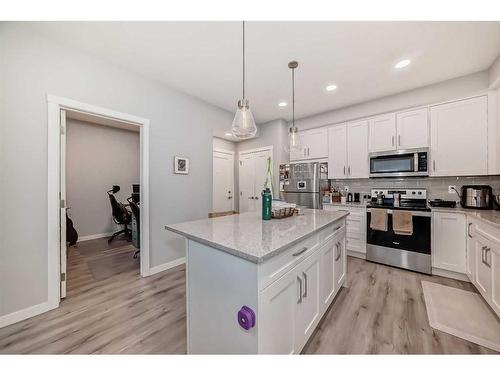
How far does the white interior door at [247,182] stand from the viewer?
487cm

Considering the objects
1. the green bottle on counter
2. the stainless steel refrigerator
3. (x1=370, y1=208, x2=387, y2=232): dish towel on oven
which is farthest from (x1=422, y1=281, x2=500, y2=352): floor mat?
the stainless steel refrigerator

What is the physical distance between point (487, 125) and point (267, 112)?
3086 millimetres

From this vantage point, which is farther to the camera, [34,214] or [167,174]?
[167,174]

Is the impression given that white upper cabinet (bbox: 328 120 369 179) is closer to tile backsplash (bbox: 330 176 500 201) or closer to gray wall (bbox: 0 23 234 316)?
tile backsplash (bbox: 330 176 500 201)

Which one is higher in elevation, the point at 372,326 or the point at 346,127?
the point at 346,127

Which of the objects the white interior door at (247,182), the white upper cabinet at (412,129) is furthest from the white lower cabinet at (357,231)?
the white interior door at (247,182)

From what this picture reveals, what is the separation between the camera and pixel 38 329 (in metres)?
1.65

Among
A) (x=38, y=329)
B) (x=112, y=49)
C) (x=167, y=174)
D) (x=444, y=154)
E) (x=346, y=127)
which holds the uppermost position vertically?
(x=112, y=49)

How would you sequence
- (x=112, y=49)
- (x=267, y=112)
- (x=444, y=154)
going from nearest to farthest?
(x=112, y=49) < (x=444, y=154) < (x=267, y=112)

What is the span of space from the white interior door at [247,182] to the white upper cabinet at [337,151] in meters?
1.80

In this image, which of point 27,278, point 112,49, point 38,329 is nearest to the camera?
point 38,329
